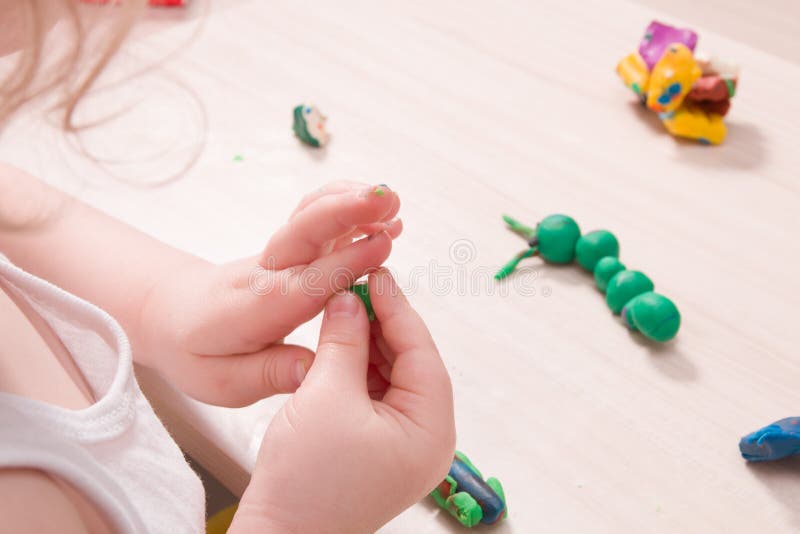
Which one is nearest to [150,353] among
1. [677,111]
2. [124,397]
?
[124,397]

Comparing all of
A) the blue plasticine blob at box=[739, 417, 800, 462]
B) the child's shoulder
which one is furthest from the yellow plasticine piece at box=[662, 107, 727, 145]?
the child's shoulder

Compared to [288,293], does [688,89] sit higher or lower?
higher

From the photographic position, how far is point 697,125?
62 centimetres

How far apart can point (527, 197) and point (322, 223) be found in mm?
225

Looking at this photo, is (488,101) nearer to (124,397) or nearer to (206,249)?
(206,249)

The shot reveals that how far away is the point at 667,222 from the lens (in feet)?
1.80

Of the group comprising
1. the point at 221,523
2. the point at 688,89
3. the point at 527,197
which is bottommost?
the point at 221,523

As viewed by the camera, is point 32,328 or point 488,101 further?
point 488,101

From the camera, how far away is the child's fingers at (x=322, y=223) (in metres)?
0.38

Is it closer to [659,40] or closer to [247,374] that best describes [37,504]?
[247,374]

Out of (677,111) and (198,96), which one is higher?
(677,111)

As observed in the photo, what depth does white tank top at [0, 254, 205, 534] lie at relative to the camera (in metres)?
0.35

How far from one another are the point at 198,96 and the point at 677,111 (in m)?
0.43

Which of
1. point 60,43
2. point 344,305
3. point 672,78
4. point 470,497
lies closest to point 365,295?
point 344,305
